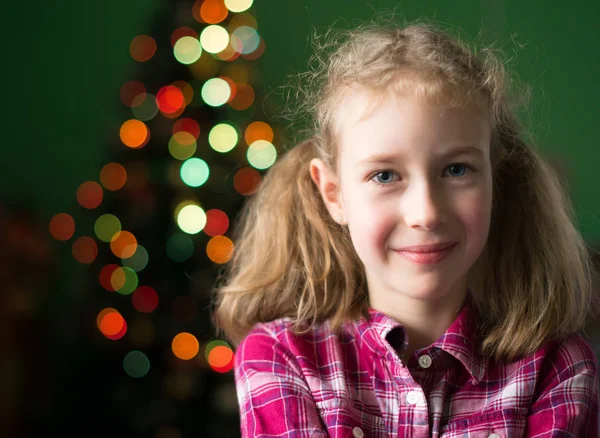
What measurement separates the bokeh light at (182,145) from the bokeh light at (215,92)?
139mm

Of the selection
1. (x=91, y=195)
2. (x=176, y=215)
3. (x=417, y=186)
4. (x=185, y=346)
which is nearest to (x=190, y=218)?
(x=176, y=215)

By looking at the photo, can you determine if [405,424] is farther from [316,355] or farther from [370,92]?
[370,92]

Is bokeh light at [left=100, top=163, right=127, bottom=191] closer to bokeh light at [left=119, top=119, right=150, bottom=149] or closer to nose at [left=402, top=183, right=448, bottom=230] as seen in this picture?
bokeh light at [left=119, top=119, right=150, bottom=149]

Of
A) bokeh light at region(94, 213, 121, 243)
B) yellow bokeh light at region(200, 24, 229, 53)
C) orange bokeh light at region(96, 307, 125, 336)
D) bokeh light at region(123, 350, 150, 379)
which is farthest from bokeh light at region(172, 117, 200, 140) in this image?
bokeh light at region(123, 350, 150, 379)

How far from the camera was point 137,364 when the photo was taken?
253 cm

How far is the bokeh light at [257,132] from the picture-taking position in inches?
98.3

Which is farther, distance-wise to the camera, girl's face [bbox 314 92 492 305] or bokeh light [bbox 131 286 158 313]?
bokeh light [bbox 131 286 158 313]

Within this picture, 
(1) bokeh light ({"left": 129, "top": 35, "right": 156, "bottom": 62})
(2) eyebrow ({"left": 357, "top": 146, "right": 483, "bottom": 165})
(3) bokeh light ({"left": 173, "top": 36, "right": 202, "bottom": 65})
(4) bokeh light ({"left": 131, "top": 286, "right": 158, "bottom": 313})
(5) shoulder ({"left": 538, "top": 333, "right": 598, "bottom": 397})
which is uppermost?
(1) bokeh light ({"left": 129, "top": 35, "right": 156, "bottom": 62})

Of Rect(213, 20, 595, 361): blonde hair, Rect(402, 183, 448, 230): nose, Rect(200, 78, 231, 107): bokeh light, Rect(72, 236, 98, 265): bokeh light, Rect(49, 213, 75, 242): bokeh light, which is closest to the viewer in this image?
Rect(402, 183, 448, 230): nose

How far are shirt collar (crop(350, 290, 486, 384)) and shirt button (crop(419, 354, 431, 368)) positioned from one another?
0.02m

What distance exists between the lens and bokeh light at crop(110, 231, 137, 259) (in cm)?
248

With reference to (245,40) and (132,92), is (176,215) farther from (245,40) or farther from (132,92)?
(245,40)

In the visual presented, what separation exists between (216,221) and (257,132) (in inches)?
13.5

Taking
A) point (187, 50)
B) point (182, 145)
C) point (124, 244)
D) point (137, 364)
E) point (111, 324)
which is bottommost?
point (137, 364)
